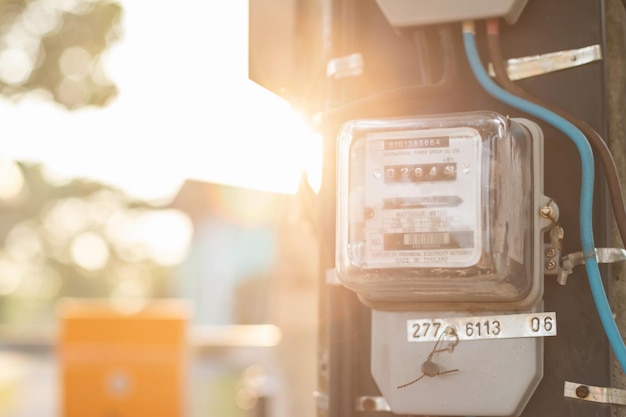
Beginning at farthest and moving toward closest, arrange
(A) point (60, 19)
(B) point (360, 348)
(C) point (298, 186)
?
(A) point (60, 19)
(C) point (298, 186)
(B) point (360, 348)

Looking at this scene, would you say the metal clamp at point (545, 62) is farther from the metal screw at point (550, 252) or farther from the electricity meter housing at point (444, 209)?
the metal screw at point (550, 252)

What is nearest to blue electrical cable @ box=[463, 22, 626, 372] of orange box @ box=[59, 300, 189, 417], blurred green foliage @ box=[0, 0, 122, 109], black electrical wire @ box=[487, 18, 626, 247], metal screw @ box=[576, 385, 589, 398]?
black electrical wire @ box=[487, 18, 626, 247]

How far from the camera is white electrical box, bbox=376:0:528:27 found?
2156 mm

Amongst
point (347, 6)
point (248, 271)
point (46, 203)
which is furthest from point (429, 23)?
point (46, 203)

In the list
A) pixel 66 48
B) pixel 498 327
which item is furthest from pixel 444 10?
pixel 66 48

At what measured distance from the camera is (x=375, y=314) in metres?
2.24

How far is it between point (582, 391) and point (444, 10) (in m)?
0.90

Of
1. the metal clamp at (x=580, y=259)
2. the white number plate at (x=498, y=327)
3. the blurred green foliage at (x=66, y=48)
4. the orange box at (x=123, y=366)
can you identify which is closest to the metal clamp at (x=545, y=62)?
the metal clamp at (x=580, y=259)

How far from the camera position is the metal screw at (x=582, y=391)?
210 centimetres

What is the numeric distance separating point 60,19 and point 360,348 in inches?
281

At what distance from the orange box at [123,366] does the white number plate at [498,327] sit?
4.21m

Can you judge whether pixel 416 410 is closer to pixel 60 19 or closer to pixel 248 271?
pixel 60 19

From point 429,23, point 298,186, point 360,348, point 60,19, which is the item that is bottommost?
point 360,348

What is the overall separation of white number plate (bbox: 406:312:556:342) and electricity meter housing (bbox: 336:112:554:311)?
0.03 meters
